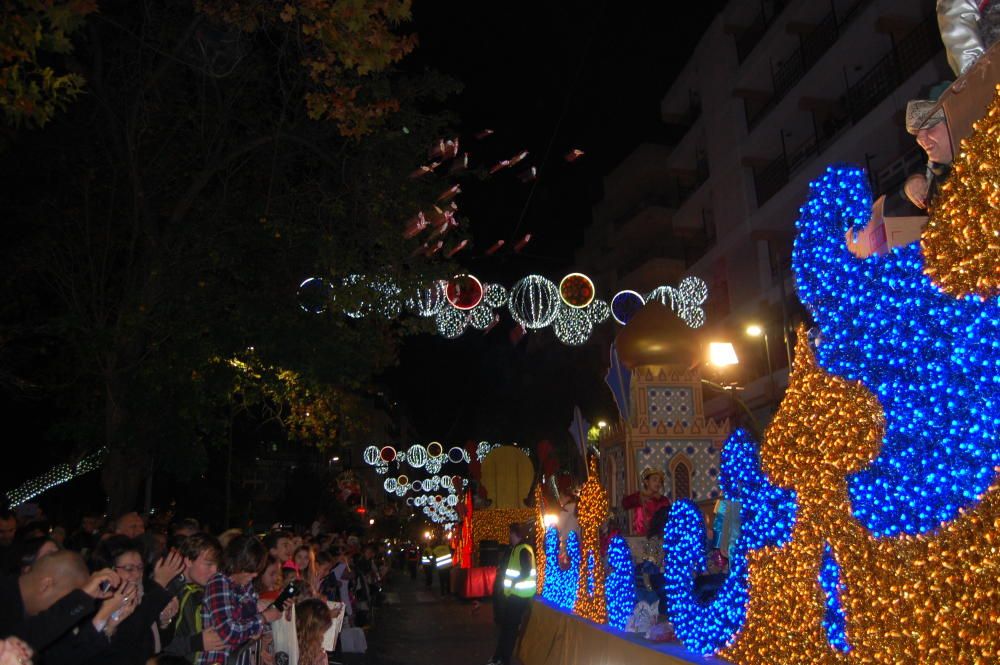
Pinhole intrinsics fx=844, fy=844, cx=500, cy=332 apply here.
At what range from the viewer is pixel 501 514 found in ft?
79.0

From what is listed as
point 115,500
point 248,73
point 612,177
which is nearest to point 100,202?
point 248,73

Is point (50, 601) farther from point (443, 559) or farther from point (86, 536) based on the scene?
point (443, 559)

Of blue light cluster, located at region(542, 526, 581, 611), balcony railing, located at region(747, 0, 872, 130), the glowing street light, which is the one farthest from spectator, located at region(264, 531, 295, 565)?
balcony railing, located at region(747, 0, 872, 130)

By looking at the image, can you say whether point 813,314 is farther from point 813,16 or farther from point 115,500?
point 813,16

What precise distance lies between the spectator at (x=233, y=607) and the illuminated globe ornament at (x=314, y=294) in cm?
674

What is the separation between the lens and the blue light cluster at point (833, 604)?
477 centimetres

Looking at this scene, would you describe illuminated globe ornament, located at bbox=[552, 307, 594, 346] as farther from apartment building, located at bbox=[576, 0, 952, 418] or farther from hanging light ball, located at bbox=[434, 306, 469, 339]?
apartment building, located at bbox=[576, 0, 952, 418]

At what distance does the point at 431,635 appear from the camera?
16000mm

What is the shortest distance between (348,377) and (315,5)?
708 centimetres

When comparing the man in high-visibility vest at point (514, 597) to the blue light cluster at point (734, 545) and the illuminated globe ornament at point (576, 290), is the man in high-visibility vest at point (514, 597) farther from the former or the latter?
the illuminated globe ornament at point (576, 290)

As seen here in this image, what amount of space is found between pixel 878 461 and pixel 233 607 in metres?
4.01

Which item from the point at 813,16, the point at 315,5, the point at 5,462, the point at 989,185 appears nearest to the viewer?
the point at 989,185

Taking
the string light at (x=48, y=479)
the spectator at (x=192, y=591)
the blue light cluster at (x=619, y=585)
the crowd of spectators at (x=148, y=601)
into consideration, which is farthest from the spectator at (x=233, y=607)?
the string light at (x=48, y=479)

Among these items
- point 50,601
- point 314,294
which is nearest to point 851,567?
point 50,601
